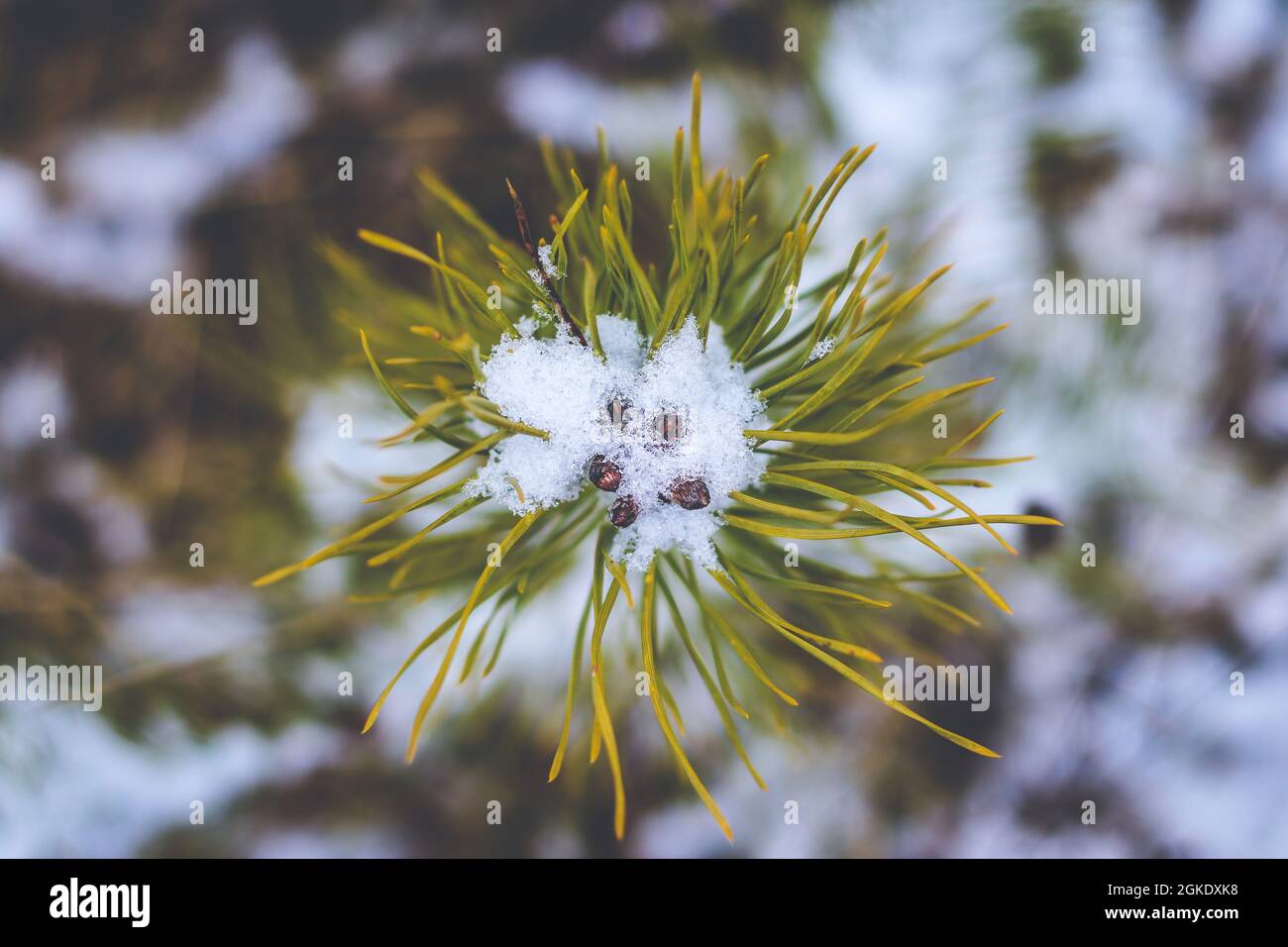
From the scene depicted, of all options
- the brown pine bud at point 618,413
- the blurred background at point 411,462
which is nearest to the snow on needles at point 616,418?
the brown pine bud at point 618,413

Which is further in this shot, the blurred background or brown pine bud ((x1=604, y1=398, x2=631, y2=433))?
the blurred background

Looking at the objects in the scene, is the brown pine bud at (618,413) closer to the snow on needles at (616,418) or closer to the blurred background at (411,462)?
the snow on needles at (616,418)

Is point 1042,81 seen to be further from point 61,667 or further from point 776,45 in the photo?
point 61,667

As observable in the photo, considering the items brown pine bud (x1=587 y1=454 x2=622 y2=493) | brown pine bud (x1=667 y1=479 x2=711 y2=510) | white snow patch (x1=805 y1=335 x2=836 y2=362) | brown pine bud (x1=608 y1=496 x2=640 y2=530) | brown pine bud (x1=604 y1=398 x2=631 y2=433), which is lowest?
brown pine bud (x1=608 y1=496 x2=640 y2=530)

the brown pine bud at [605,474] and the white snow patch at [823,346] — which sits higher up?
the white snow patch at [823,346]

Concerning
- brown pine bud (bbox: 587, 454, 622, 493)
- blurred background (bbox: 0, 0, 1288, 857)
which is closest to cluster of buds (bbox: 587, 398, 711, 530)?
brown pine bud (bbox: 587, 454, 622, 493)

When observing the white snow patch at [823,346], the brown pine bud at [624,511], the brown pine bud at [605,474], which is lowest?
the brown pine bud at [624,511]

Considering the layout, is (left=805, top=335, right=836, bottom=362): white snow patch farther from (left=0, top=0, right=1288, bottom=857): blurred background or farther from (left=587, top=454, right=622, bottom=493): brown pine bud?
(left=0, top=0, right=1288, bottom=857): blurred background
